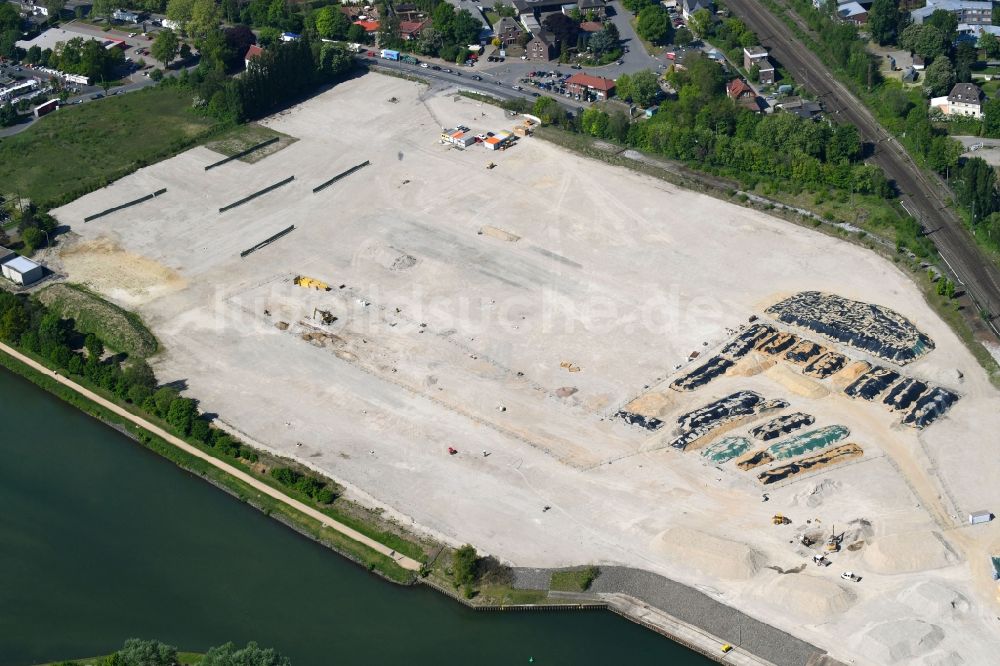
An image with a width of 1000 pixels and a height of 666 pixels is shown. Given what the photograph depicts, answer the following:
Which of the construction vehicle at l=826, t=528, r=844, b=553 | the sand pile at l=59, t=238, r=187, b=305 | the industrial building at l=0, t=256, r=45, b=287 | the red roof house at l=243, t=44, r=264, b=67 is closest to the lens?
the construction vehicle at l=826, t=528, r=844, b=553

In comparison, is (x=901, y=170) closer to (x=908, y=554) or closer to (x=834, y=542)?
(x=834, y=542)

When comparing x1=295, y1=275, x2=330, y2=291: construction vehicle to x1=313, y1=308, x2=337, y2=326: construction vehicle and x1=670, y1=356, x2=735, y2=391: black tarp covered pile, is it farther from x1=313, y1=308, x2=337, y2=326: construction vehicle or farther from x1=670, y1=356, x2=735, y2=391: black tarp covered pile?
x1=670, y1=356, x2=735, y2=391: black tarp covered pile

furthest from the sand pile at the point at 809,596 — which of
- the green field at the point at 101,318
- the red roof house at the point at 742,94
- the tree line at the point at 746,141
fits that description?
the red roof house at the point at 742,94

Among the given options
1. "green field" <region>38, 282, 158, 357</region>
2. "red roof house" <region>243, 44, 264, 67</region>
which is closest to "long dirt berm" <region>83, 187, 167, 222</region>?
"green field" <region>38, 282, 158, 357</region>

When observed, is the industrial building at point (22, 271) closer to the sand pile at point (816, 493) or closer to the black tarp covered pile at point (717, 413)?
the black tarp covered pile at point (717, 413)

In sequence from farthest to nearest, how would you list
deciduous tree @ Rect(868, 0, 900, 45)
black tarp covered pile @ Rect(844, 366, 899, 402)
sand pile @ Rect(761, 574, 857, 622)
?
deciduous tree @ Rect(868, 0, 900, 45), black tarp covered pile @ Rect(844, 366, 899, 402), sand pile @ Rect(761, 574, 857, 622)

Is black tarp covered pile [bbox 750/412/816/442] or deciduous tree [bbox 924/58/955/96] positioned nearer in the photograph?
black tarp covered pile [bbox 750/412/816/442]

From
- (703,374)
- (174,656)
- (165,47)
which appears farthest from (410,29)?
(174,656)

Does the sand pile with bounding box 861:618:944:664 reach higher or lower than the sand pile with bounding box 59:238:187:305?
higher

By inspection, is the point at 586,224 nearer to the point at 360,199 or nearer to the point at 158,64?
the point at 360,199
